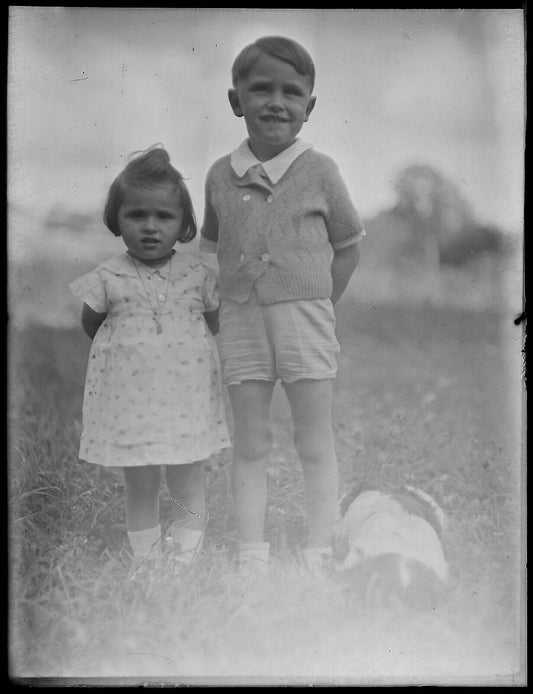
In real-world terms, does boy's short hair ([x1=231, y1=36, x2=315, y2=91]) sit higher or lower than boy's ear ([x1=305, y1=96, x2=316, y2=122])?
higher

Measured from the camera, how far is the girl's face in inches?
81.2

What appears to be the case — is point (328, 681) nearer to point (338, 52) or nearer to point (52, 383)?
point (52, 383)

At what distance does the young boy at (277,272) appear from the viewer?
2041 millimetres

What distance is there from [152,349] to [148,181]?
1.40ft

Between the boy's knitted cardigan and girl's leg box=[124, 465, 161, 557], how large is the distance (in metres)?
0.52

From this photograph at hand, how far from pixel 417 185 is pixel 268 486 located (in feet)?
2.87

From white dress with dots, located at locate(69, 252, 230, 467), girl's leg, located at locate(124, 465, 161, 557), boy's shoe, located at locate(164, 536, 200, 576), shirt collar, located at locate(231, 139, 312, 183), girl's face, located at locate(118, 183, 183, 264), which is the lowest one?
boy's shoe, located at locate(164, 536, 200, 576)

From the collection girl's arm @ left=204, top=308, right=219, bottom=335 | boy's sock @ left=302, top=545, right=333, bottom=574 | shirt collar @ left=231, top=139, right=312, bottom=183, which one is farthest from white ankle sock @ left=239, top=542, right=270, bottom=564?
shirt collar @ left=231, top=139, right=312, bottom=183

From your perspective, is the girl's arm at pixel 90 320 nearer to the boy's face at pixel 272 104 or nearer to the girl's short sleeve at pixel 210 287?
the girl's short sleeve at pixel 210 287

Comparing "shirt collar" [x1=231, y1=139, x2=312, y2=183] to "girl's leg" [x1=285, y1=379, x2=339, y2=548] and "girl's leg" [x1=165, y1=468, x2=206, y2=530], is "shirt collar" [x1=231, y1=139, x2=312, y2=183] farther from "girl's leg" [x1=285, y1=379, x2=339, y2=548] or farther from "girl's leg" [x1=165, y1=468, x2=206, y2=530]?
"girl's leg" [x1=165, y1=468, x2=206, y2=530]

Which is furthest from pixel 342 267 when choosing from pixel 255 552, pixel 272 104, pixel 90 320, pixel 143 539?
pixel 143 539

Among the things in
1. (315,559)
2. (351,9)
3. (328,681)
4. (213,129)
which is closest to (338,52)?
(351,9)

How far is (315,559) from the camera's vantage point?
82.7 inches

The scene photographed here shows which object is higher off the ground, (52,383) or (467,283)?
(467,283)
